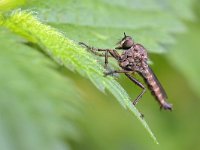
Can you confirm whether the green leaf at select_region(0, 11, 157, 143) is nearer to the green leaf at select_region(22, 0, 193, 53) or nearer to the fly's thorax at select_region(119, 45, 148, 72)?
the green leaf at select_region(22, 0, 193, 53)

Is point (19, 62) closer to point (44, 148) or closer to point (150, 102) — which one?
point (44, 148)

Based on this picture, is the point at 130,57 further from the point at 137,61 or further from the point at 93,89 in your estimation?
the point at 93,89

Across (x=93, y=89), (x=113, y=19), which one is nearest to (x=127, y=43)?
(x=113, y=19)

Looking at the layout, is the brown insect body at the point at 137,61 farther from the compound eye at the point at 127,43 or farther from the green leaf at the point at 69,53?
the green leaf at the point at 69,53

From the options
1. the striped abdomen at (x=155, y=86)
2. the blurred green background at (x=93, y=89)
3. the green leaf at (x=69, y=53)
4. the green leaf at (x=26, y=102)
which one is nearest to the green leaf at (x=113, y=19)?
the blurred green background at (x=93, y=89)

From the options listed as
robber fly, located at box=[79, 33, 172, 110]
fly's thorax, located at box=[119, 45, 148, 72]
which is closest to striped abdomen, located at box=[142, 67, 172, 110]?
robber fly, located at box=[79, 33, 172, 110]

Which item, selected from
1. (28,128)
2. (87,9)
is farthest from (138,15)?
(28,128)
